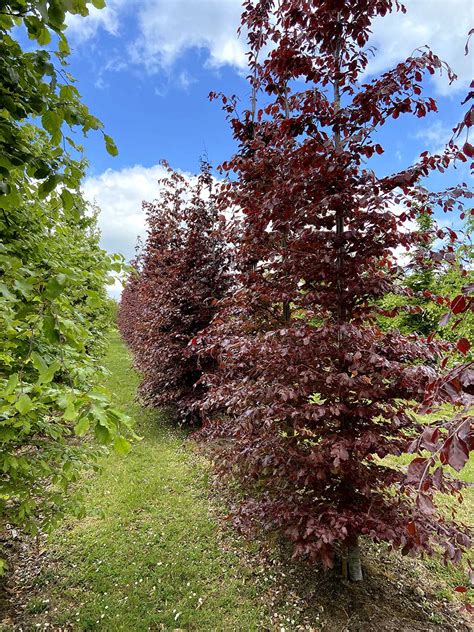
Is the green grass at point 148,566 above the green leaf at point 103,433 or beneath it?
beneath

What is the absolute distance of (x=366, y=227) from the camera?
256 centimetres

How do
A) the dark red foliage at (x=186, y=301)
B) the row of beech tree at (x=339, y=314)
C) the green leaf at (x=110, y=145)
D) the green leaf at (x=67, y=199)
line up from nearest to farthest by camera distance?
the green leaf at (x=67, y=199), the green leaf at (x=110, y=145), the row of beech tree at (x=339, y=314), the dark red foliage at (x=186, y=301)

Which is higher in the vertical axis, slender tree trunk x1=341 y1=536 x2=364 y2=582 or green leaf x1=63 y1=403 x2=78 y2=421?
green leaf x1=63 y1=403 x2=78 y2=421

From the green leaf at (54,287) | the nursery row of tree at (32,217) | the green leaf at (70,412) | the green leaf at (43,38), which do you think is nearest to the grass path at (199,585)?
the nursery row of tree at (32,217)

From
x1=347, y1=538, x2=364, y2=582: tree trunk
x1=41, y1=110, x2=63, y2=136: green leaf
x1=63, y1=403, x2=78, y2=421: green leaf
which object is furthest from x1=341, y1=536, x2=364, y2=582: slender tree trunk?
x1=41, y1=110, x2=63, y2=136: green leaf

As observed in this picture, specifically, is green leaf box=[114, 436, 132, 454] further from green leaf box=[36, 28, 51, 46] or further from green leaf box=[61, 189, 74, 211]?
green leaf box=[36, 28, 51, 46]

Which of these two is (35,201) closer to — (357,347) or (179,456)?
(357,347)

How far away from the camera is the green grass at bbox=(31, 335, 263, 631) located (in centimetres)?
271

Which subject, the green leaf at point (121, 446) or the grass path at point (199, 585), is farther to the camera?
the grass path at point (199, 585)

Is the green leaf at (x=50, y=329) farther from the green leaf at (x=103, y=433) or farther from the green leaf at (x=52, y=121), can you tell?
the green leaf at (x=52, y=121)

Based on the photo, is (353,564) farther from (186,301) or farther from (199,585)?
(186,301)

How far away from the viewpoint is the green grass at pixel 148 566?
2.71 m

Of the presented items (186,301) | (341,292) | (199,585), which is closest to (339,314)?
(341,292)

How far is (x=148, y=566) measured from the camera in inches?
127
